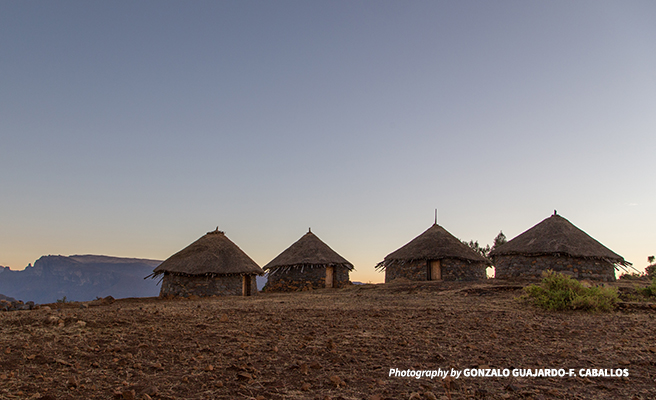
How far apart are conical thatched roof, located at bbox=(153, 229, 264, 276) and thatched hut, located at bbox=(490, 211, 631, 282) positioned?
48.2 ft

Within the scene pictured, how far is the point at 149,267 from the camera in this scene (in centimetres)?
16288

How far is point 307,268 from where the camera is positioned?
26406 mm

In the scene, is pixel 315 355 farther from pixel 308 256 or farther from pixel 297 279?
pixel 308 256

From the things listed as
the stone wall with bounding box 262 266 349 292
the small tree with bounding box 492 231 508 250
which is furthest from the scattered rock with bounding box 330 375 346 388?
the small tree with bounding box 492 231 508 250

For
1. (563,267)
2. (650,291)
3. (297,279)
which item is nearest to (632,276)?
(563,267)

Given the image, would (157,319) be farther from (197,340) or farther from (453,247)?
(453,247)

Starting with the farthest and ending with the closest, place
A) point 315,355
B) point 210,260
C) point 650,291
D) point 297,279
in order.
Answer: point 297,279 → point 210,260 → point 650,291 → point 315,355

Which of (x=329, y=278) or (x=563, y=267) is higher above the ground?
(x=563, y=267)

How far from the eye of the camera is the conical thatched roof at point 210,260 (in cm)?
2184

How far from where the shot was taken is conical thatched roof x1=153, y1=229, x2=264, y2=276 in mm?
21844

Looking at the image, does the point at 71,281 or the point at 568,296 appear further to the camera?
the point at 71,281

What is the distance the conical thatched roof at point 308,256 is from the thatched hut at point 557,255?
33.5ft

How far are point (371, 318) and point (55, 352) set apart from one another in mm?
5517

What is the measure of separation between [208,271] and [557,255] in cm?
1879
